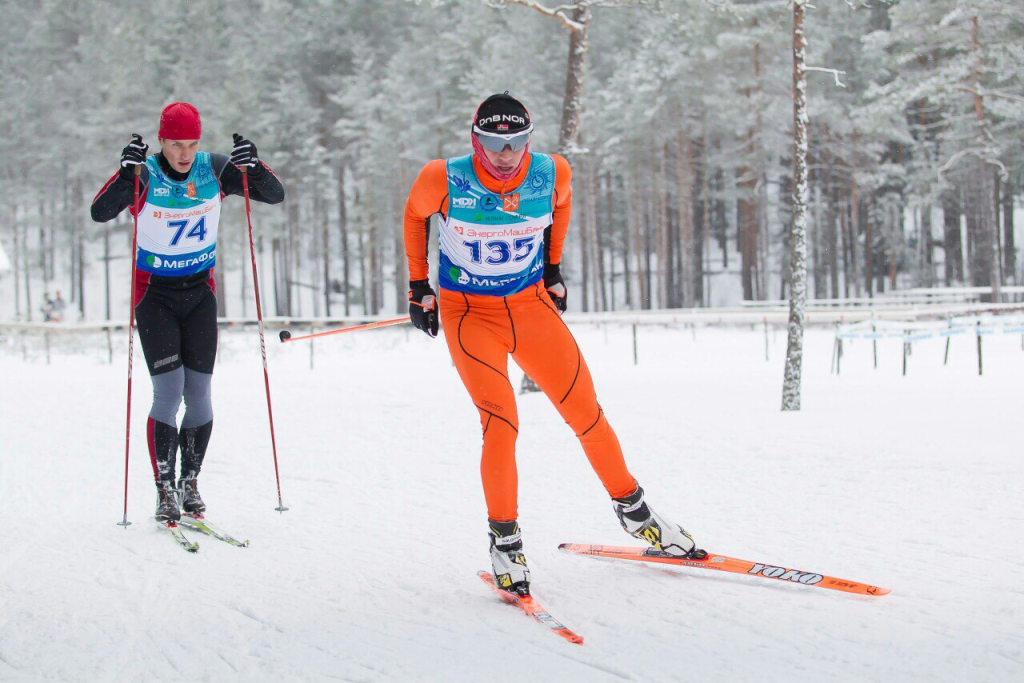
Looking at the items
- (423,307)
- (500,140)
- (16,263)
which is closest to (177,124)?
(423,307)

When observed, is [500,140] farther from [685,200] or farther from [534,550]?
[685,200]

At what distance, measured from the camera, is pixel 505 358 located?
13.2ft

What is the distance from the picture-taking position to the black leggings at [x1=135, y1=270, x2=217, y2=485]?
15.7ft

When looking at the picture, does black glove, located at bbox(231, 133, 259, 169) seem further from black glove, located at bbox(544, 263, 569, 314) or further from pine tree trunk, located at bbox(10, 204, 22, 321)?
pine tree trunk, located at bbox(10, 204, 22, 321)

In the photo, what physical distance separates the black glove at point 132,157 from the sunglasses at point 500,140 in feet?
6.46

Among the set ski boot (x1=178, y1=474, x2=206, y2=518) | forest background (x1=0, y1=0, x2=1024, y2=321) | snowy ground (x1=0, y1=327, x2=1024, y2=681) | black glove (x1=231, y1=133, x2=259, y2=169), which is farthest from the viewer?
forest background (x1=0, y1=0, x2=1024, y2=321)

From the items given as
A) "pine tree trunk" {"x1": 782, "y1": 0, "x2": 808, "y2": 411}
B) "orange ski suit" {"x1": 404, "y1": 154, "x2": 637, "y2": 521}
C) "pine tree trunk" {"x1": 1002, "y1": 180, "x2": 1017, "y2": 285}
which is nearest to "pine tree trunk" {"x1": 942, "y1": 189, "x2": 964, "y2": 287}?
"pine tree trunk" {"x1": 1002, "y1": 180, "x2": 1017, "y2": 285}

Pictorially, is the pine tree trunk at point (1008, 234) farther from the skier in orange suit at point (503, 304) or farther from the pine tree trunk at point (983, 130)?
the skier in orange suit at point (503, 304)

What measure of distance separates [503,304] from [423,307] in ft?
1.33

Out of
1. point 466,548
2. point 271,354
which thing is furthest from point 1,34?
point 466,548

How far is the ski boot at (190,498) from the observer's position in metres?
5.04

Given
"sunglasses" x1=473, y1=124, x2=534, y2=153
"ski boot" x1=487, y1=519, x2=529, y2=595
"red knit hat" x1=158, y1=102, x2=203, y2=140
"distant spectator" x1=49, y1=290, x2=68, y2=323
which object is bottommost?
"ski boot" x1=487, y1=519, x2=529, y2=595

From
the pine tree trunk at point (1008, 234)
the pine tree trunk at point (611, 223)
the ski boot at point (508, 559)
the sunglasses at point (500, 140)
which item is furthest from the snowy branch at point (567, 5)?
the pine tree trunk at point (611, 223)

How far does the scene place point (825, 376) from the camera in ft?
41.9
